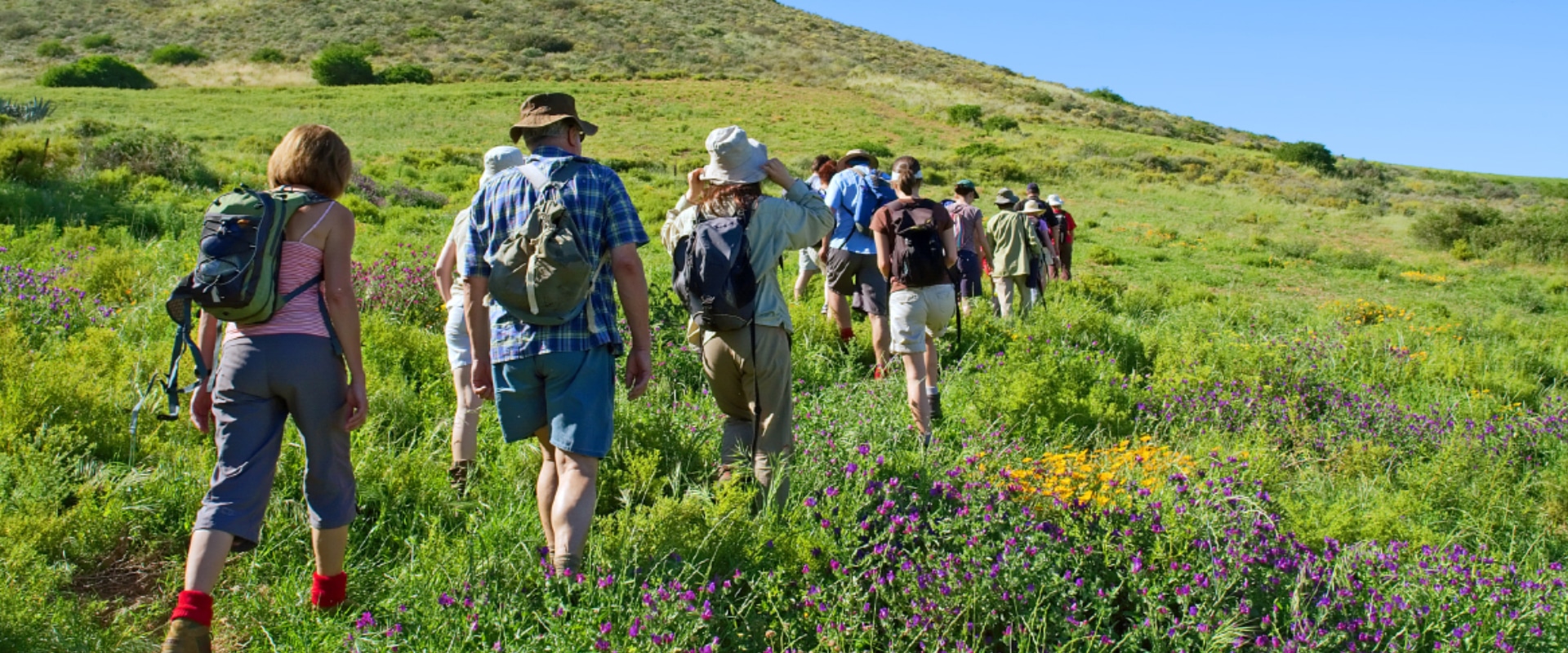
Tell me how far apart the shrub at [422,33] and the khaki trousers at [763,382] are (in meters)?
63.5

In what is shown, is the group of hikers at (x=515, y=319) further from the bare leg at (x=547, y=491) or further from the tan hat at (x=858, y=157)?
the tan hat at (x=858, y=157)

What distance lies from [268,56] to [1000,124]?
38156 millimetres

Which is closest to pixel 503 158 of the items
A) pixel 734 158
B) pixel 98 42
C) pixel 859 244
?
pixel 734 158

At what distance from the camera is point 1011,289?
394 inches

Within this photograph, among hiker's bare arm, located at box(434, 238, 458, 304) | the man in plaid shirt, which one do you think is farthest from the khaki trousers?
hiker's bare arm, located at box(434, 238, 458, 304)

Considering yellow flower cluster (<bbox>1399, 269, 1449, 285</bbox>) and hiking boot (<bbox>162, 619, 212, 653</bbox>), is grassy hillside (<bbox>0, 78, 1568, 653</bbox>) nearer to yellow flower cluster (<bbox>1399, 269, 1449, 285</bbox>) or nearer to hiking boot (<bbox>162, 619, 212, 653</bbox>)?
hiking boot (<bbox>162, 619, 212, 653</bbox>)

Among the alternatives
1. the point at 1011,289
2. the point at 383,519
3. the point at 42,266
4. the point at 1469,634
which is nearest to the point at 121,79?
the point at 42,266

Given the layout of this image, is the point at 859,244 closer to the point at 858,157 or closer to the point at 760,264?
the point at 858,157

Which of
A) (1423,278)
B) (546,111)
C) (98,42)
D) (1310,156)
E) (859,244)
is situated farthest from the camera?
(98,42)

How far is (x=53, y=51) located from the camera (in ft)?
166

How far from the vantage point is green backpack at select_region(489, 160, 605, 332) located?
3.02 metres

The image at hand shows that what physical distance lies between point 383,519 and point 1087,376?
14.3 feet

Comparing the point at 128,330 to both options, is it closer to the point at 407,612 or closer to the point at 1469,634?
the point at 407,612

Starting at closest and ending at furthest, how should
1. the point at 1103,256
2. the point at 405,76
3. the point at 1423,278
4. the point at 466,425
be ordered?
the point at 466,425, the point at 1103,256, the point at 1423,278, the point at 405,76
